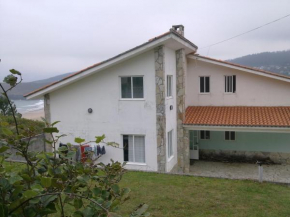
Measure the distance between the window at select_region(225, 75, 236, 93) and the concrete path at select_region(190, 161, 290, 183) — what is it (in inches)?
181

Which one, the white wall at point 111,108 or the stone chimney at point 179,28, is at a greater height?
the stone chimney at point 179,28

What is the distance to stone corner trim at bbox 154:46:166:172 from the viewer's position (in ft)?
41.8

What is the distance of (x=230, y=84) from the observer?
17.7 metres

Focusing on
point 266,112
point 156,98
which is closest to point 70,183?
point 156,98

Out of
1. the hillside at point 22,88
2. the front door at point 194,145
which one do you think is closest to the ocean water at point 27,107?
the hillside at point 22,88

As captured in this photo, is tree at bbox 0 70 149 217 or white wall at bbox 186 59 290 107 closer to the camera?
tree at bbox 0 70 149 217

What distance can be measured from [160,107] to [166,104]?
53 cm

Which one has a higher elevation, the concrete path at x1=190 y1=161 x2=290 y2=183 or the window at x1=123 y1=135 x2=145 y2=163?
the window at x1=123 y1=135 x2=145 y2=163

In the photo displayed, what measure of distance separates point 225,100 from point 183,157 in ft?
16.2

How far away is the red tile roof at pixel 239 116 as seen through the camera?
48.4 ft

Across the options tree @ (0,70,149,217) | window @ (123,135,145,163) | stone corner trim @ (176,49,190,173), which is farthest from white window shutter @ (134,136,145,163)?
tree @ (0,70,149,217)

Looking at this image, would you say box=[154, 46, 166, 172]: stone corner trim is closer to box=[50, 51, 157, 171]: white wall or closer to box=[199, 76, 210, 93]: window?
box=[50, 51, 157, 171]: white wall

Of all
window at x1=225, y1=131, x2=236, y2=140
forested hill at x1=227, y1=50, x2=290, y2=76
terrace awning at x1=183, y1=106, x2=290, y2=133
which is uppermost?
forested hill at x1=227, y1=50, x2=290, y2=76

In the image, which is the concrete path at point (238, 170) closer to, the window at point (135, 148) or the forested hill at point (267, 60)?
the window at point (135, 148)
